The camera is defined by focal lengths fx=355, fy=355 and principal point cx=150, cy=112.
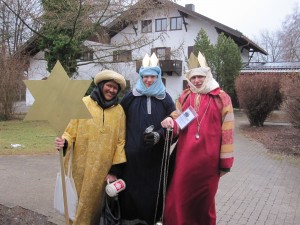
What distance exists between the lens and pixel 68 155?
3.44 meters

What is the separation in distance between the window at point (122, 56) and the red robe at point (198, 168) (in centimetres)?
1436

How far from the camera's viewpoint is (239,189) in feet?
19.9

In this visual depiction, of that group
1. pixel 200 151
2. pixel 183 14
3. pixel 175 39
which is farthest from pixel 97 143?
pixel 175 39

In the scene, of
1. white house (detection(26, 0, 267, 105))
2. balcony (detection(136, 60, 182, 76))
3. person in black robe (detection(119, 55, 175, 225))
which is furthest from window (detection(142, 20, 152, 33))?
person in black robe (detection(119, 55, 175, 225))

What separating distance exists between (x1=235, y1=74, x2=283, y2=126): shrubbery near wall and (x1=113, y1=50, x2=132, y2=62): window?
5.60 metres

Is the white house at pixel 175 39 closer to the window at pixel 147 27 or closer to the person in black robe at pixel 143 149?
the window at pixel 147 27

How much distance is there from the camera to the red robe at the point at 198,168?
337 cm

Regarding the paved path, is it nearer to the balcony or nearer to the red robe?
the red robe

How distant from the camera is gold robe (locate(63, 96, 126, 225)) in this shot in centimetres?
338

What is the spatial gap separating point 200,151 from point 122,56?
14907mm

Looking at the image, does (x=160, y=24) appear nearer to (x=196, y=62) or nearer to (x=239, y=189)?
(x=239, y=189)

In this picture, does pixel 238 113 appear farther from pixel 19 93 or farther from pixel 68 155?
pixel 68 155

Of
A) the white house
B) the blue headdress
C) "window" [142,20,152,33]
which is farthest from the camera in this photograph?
"window" [142,20,152,33]

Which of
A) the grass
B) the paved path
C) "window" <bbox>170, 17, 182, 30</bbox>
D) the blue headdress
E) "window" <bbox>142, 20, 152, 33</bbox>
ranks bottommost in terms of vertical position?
the grass
